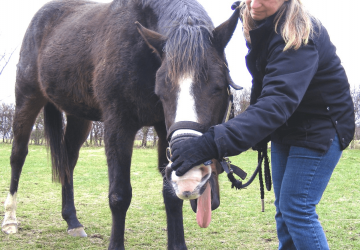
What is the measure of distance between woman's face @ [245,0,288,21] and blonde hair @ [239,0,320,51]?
3cm

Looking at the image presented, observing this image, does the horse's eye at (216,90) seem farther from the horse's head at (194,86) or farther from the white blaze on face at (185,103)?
the white blaze on face at (185,103)

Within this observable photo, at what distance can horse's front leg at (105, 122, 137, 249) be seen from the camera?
126 inches

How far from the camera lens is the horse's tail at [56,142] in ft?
15.4

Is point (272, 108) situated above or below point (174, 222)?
above

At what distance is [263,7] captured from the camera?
205 cm

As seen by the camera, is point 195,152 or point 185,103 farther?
point 185,103

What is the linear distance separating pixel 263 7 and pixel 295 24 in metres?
0.23

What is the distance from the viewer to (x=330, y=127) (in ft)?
6.40

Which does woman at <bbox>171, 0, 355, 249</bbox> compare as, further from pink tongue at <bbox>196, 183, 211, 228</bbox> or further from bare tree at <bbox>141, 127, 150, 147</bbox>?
bare tree at <bbox>141, 127, 150, 147</bbox>

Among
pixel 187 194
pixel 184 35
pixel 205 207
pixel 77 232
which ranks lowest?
pixel 77 232

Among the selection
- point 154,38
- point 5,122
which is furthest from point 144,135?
point 154,38


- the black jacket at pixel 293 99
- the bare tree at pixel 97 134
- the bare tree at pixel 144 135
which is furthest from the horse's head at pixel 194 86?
the bare tree at pixel 97 134

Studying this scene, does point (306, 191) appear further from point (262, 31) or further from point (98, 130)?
point (98, 130)

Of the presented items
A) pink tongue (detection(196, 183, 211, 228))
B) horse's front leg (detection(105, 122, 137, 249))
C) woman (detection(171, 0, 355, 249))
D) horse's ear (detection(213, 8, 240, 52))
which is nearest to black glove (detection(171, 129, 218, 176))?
woman (detection(171, 0, 355, 249))
